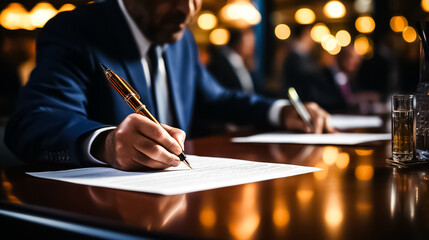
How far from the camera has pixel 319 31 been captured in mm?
11438

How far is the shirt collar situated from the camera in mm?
1428

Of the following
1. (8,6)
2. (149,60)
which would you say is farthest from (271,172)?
(8,6)

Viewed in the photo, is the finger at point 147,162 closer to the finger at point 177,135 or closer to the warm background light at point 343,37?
the finger at point 177,135

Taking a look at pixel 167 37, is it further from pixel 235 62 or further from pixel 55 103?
pixel 235 62

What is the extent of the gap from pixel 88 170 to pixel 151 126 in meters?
0.19

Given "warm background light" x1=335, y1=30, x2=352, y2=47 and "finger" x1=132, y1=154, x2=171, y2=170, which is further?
"warm background light" x1=335, y1=30, x2=352, y2=47

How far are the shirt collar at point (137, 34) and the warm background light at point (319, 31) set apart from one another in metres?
10.4

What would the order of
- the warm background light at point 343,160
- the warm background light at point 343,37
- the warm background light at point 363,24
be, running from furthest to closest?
1. the warm background light at point 343,37
2. the warm background light at point 363,24
3. the warm background light at point 343,160

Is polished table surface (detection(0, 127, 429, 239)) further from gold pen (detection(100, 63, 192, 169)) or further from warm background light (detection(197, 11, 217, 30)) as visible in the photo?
warm background light (detection(197, 11, 217, 30))

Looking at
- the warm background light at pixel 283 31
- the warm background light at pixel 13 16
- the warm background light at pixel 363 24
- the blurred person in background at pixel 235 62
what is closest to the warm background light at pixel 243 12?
the blurred person in background at pixel 235 62

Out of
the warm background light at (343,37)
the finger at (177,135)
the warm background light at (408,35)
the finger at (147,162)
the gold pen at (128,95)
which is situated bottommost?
the finger at (147,162)

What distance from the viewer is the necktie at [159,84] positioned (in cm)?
151

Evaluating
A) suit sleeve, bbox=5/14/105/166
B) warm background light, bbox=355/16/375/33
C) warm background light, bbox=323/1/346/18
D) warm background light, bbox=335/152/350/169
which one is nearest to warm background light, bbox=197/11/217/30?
warm background light, bbox=323/1/346/18

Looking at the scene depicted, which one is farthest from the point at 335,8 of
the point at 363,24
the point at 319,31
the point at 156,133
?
the point at 156,133
